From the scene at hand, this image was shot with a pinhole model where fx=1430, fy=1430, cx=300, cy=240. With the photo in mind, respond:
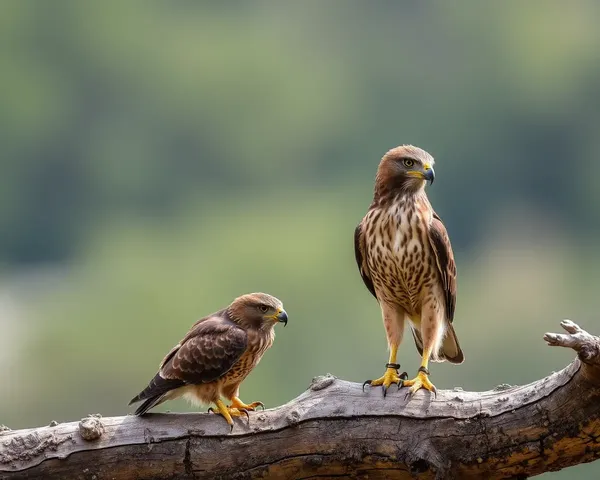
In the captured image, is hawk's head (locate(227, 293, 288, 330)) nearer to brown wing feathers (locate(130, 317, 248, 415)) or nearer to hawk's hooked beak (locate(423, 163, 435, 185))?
brown wing feathers (locate(130, 317, 248, 415))

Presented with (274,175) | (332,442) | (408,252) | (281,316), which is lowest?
(274,175)

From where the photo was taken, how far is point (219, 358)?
8000 mm

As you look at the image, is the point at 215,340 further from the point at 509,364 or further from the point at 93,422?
the point at 509,364

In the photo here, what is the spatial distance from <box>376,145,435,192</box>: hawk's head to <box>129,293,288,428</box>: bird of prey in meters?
0.98

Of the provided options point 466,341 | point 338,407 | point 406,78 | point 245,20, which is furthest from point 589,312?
point 245,20

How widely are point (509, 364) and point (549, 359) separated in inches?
42.0

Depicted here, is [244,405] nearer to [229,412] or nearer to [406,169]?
[229,412]

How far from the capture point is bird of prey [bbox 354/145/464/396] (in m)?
8.24

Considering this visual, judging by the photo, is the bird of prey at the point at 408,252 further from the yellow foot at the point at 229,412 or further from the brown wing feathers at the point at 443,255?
the yellow foot at the point at 229,412

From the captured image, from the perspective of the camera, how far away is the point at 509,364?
125 feet

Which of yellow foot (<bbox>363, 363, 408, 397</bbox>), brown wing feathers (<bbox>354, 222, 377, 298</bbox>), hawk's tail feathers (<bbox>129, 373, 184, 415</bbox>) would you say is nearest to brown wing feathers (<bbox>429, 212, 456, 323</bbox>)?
brown wing feathers (<bbox>354, 222, 377, 298</bbox>)

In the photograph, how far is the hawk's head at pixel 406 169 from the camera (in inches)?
327

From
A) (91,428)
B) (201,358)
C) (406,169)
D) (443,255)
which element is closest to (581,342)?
(443,255)

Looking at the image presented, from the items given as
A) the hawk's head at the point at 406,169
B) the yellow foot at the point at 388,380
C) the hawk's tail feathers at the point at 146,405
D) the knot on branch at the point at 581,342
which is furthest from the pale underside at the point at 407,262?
the knot on branch at the point at 581,342
